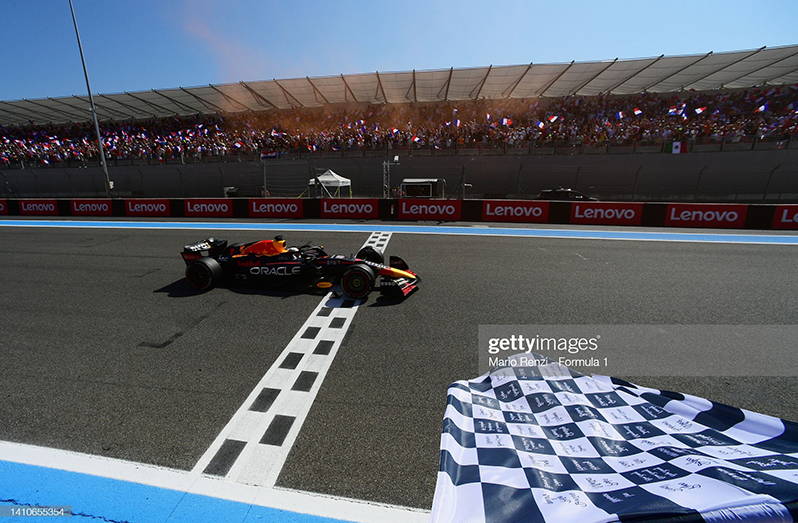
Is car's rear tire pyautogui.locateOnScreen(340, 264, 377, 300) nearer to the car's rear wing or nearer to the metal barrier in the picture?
the car's rear wing

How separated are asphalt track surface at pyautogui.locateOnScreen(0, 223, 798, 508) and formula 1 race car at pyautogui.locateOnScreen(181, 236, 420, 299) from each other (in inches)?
11.8

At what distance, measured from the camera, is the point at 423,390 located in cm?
354

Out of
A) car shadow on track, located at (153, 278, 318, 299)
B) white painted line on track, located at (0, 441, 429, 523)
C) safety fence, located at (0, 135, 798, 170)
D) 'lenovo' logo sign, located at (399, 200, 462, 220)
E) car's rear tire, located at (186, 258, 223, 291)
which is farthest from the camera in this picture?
safety fence, located at (0, 135, 798, 170)

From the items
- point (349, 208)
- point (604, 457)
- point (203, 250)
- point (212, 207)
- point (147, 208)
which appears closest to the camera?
point (604, 457)

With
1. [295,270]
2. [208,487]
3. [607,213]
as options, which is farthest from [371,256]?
[607,213]

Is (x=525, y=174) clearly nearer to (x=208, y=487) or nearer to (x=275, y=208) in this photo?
(x=275, y=208)

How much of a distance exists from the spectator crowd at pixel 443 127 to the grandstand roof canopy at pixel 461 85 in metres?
0.81

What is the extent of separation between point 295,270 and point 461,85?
26846 mm

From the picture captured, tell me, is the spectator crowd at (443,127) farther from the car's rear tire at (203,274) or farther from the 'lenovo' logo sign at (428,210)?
the car's rear tire at (203,274)

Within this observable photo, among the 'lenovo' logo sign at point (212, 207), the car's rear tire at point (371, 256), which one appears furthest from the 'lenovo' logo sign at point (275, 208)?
the car's rear tire at point (371, 256)

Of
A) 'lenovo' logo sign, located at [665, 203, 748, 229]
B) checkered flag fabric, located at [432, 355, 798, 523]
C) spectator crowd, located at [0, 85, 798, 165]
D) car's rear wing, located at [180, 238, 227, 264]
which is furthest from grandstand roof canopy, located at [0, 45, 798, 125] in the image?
checkered flag fabric, located at [432, 355, 798, 523]

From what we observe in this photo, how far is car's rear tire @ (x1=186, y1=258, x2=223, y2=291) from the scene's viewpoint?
20.9 feet

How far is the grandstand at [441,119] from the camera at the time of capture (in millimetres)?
23562

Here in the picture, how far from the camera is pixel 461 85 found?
2845 centimetres
